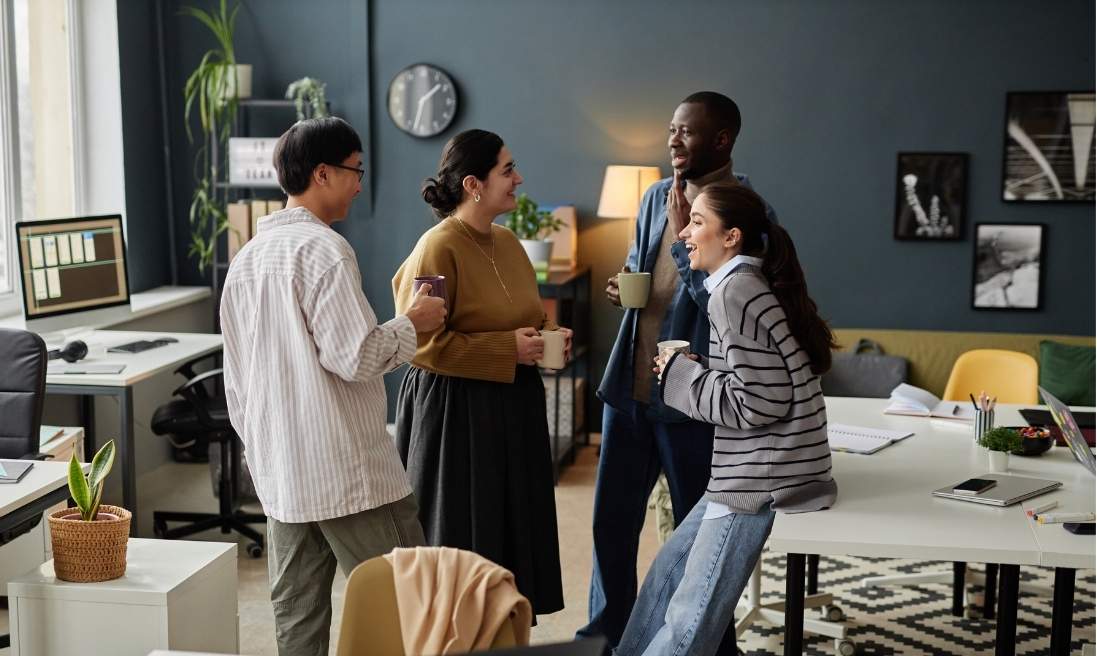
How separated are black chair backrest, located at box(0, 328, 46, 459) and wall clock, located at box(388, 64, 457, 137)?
3004 mm

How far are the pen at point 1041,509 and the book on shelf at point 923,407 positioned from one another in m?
0.93

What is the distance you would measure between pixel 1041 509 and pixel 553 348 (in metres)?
1.15

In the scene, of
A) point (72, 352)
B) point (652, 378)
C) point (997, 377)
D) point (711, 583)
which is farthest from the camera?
point (997, 377)

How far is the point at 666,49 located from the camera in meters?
5.95

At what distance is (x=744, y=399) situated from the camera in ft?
7.55

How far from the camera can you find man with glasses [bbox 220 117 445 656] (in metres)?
2.23

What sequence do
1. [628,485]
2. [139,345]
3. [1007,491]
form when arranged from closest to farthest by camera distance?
[1007,491] → [628,485] → [139,345]

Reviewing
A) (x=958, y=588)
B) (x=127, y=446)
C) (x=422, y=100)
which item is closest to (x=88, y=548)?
(x=127, y=446)

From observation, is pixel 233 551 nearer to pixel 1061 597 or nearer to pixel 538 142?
pixel 1061 597

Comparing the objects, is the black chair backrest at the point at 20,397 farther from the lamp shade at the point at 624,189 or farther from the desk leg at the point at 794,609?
the lamp shade at the point at 624,189

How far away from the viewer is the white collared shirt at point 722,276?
7.83 feet

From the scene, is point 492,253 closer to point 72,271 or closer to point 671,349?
point 671,349

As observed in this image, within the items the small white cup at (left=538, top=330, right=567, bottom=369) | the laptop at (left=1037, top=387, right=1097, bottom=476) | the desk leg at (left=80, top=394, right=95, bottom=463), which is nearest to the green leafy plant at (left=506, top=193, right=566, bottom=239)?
the desk leg at (left=80, top=394, right=95, bottom=463)

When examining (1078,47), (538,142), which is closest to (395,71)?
(538,142)
